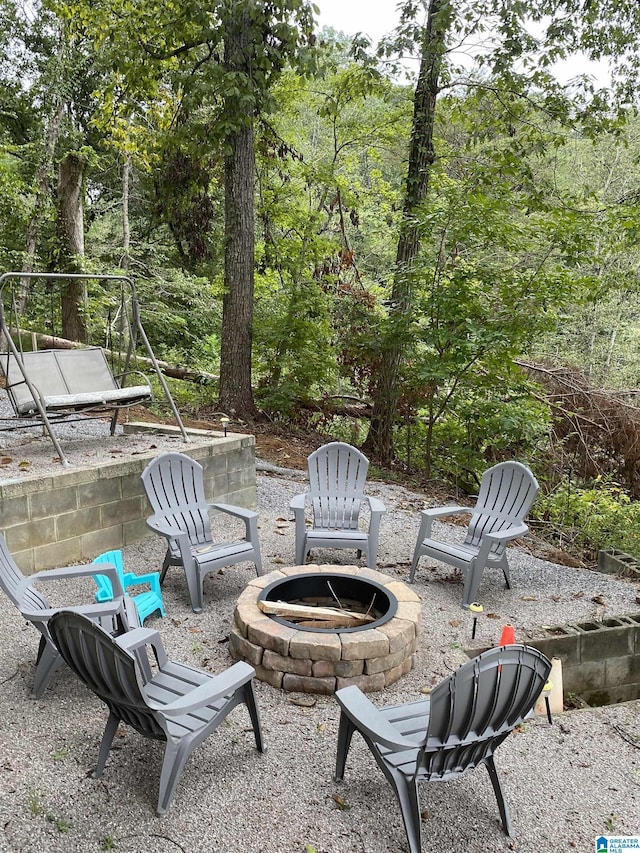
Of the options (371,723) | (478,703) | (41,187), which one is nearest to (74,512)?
(371,723)

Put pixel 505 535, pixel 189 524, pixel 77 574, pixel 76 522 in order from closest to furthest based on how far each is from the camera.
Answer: pixel 77 574
pixel 505 535
pixel 189 524
pixel 76 522

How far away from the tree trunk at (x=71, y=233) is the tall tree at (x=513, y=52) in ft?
20.6

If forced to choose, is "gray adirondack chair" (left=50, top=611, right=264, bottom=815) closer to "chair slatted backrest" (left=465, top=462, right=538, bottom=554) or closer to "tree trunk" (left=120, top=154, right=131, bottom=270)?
"chair slatted backrest" (left=465, top=462, right=538, bottom=554)

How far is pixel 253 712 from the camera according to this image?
8.91ft

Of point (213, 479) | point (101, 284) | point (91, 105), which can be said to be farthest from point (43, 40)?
point (213, 479)

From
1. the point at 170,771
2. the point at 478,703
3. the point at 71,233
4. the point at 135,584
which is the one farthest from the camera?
the point at 71,233

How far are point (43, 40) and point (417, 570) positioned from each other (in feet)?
41.1

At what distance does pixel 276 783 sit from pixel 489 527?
2.80 metres

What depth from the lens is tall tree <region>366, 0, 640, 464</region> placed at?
25.9ft

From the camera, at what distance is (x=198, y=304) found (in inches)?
495

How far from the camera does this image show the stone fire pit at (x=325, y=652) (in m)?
3.24

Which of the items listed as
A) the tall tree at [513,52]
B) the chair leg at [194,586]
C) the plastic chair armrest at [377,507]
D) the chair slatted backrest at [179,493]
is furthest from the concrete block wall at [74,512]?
the tall tree at [513,52]

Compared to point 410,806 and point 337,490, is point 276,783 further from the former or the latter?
point 337,490

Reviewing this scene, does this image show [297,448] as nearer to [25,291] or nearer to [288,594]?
[288,594]
